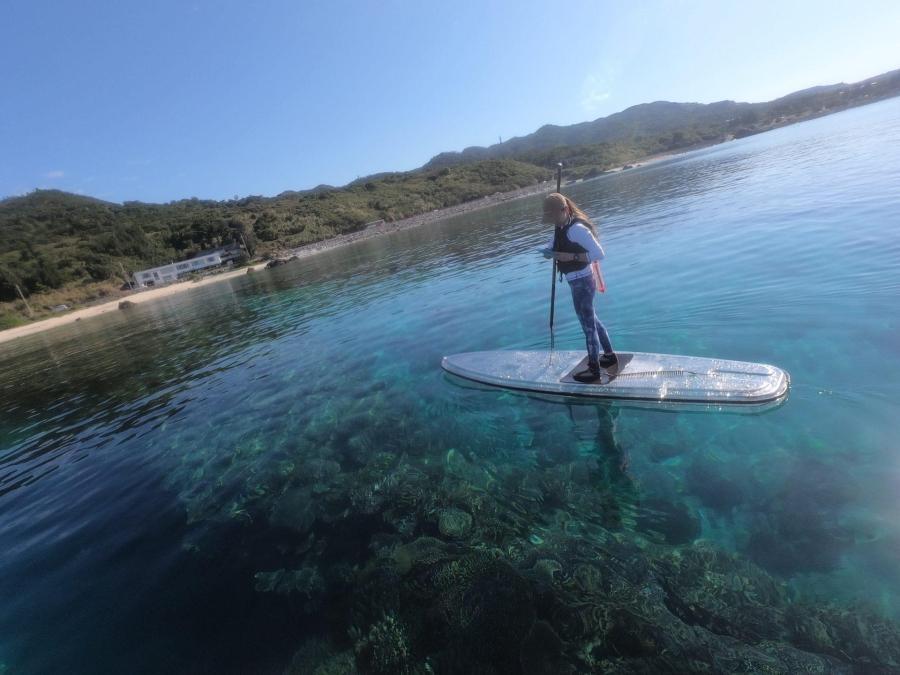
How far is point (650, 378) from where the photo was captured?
720 centimetres

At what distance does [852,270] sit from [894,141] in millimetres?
31033

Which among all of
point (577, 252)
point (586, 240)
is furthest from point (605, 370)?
point (586, 240)

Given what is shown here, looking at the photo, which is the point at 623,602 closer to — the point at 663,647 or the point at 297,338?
the point at 663,647

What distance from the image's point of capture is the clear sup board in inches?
253

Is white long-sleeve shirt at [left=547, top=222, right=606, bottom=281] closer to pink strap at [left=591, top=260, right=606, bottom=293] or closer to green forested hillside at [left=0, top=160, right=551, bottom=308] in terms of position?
pink strap at [left=591, top=260, right=606, bottom=293]

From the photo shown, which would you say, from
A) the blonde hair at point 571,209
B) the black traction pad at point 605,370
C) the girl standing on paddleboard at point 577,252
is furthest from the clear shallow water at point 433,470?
the blonde hair at point 571,209

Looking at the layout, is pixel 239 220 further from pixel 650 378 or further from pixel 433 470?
pixel 650 378

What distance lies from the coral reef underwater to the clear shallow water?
1.6 inches

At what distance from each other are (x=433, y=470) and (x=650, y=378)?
13.2ft

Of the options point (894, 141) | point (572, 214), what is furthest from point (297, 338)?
point (894, 141)

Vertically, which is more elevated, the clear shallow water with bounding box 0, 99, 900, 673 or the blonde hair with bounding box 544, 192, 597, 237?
the blonde hair with bounding box 544, 192, 597, 237

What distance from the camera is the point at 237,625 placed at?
4.70 metres

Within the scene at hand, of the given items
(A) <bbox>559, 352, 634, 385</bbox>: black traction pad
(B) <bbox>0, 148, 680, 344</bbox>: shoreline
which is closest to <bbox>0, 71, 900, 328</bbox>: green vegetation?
(B) <bbox>0, 148, 680, 344</bbox>: shoreline

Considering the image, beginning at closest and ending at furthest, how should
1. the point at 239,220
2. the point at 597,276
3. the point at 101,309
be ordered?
the point at 597,276
the point at 101,309
the point at 239,220
